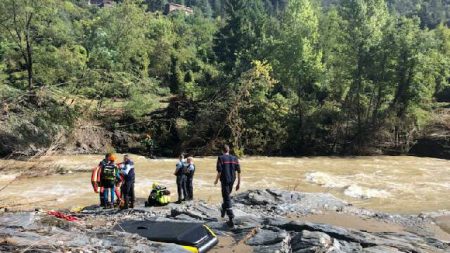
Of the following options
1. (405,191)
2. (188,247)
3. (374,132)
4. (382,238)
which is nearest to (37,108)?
(188,247)

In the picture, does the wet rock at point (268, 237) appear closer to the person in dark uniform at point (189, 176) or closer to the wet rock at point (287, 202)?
the wet rock at point (287, 202)

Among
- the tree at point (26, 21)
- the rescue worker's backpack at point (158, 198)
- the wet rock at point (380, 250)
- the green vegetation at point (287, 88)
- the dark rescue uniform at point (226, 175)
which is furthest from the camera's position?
the green vegetation at point (287, 88)

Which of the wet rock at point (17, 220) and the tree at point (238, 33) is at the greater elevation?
the tree at point (238, 33)

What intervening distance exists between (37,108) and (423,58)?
2433cm

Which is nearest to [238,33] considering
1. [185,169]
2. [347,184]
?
[347,184]

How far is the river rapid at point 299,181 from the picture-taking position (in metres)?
16.2

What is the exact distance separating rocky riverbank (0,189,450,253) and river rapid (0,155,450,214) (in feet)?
7.78

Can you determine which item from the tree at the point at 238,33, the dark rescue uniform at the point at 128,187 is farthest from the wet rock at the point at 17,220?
the tree at the point at 238,33

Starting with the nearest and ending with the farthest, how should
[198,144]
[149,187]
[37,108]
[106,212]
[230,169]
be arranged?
[230,169]
[106,212]
[37,108]
[149,187]
[198,144]

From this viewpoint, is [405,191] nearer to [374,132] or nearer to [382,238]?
[382,238]

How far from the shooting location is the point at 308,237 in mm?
8875

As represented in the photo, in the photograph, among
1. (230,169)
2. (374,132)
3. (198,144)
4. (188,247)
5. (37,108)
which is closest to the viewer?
(188,247)

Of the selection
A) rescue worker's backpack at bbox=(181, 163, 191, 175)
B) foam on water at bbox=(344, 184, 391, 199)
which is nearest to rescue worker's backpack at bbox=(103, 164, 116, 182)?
rescue worker's backpack at bbox=(181, 163, 191, 175)

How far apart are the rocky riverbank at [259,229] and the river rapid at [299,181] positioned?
237 centimetres
